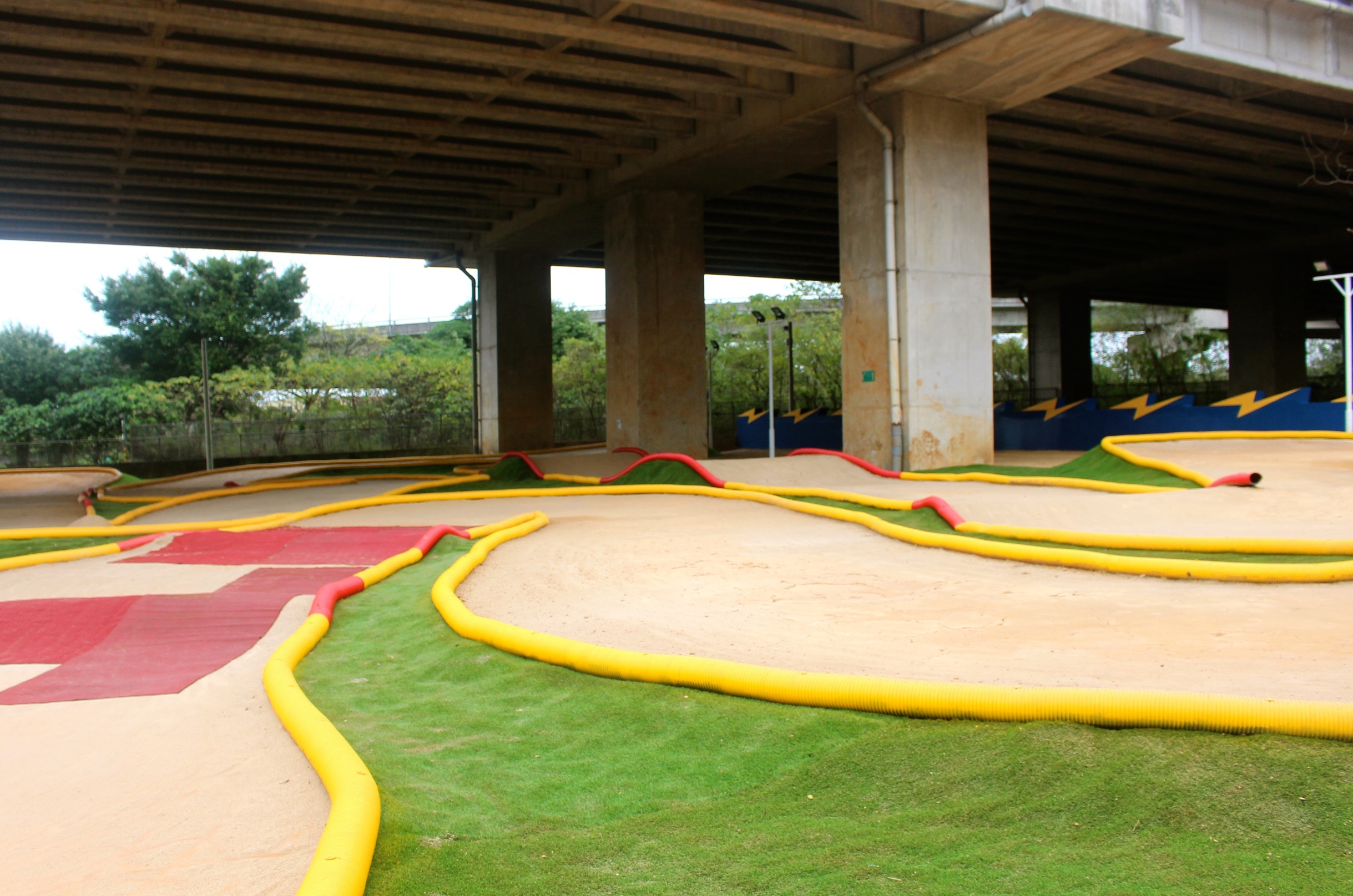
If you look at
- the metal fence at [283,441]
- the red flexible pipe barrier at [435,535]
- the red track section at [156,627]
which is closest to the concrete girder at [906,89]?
the red flexible pipe barrier at [435,535]

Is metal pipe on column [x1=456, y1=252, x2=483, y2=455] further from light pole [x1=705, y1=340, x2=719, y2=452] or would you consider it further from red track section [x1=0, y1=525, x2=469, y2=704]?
red track section [x1=0, y1=525, x2=469, y2=704]

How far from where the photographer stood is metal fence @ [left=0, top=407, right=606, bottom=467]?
3219 centimetres

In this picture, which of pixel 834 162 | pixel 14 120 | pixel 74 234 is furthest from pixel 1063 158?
pixel 74 234

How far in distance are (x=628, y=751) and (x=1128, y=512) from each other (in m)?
7.51

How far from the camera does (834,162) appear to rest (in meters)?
22.1

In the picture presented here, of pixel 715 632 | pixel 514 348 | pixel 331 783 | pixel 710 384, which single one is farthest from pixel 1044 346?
pixel 331 783

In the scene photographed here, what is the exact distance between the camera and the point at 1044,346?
136 ft

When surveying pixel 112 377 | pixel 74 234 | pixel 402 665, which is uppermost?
pixel 74 234

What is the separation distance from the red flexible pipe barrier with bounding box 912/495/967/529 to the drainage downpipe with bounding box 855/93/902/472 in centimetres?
547

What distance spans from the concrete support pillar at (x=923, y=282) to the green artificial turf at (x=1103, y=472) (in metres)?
1.08

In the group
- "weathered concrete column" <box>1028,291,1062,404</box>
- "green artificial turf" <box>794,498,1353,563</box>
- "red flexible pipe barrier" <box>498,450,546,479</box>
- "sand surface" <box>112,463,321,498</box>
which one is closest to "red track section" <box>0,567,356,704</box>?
"green artificial turf" <box>794,498,1353,563</box>

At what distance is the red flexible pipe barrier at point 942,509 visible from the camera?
956 cm

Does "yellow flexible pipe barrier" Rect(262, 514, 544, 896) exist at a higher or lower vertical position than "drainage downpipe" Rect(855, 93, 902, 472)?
lower

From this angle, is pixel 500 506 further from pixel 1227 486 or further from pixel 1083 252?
pixel 1083 252
